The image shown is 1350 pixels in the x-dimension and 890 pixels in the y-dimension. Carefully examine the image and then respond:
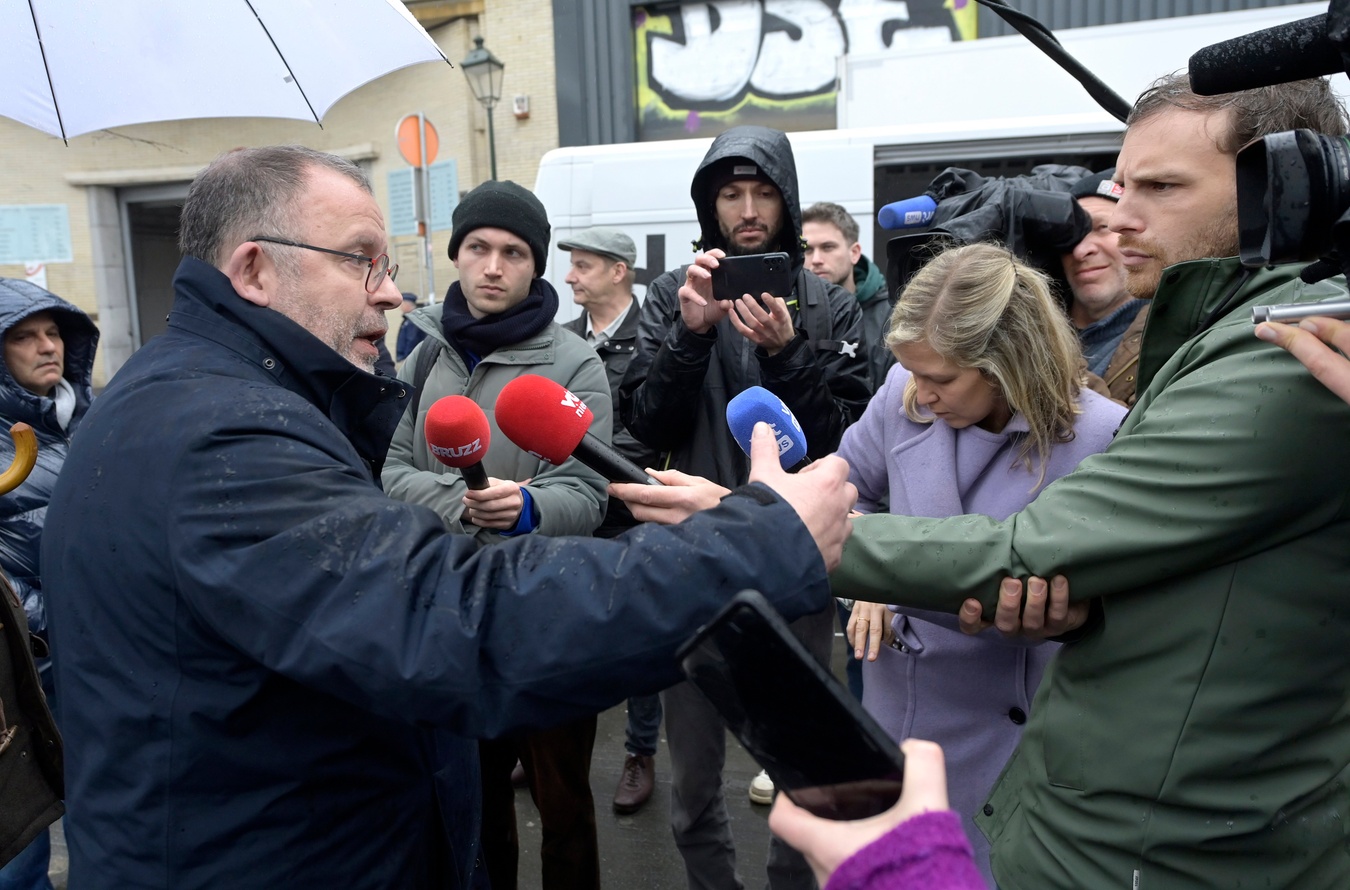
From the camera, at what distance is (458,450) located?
2199 mm

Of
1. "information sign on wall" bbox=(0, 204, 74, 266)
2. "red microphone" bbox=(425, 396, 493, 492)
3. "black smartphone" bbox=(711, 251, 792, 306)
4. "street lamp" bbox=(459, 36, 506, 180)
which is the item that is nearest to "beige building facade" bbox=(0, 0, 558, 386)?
"information sign on wall" bbox=(0, 204, 74, 266)

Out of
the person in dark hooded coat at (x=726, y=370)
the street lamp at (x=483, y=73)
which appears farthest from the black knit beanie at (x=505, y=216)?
the street lamp at (x=483, y=73)

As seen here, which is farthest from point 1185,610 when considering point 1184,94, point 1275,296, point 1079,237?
point 1079,237

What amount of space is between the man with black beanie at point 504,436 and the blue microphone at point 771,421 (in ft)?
2.87

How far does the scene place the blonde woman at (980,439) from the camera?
219 cm

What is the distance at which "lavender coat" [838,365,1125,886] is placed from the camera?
2.21 metres

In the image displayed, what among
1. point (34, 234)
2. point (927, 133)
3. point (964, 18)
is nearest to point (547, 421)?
point (927, 133)

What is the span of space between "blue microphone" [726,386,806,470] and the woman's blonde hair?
44cm

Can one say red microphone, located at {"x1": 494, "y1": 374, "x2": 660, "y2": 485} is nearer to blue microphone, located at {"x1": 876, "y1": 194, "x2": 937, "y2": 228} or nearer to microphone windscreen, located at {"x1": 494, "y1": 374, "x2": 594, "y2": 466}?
microphone windscreen, located at {"x1": 494, "y1": 374, "x2": 594, "y2": 466}

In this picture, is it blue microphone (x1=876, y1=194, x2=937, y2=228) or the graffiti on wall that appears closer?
blue microphone (x1=876, y1=194, x2=937, y2=228)

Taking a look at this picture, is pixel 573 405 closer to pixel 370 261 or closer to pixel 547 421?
pixel 547 421

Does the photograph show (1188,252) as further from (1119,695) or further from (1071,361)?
(1119,695)

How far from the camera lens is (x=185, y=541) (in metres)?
1.31

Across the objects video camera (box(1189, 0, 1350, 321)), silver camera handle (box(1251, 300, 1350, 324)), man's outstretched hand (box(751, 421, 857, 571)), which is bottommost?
man's outstretched hand (box(751, 421, 857, 571))
